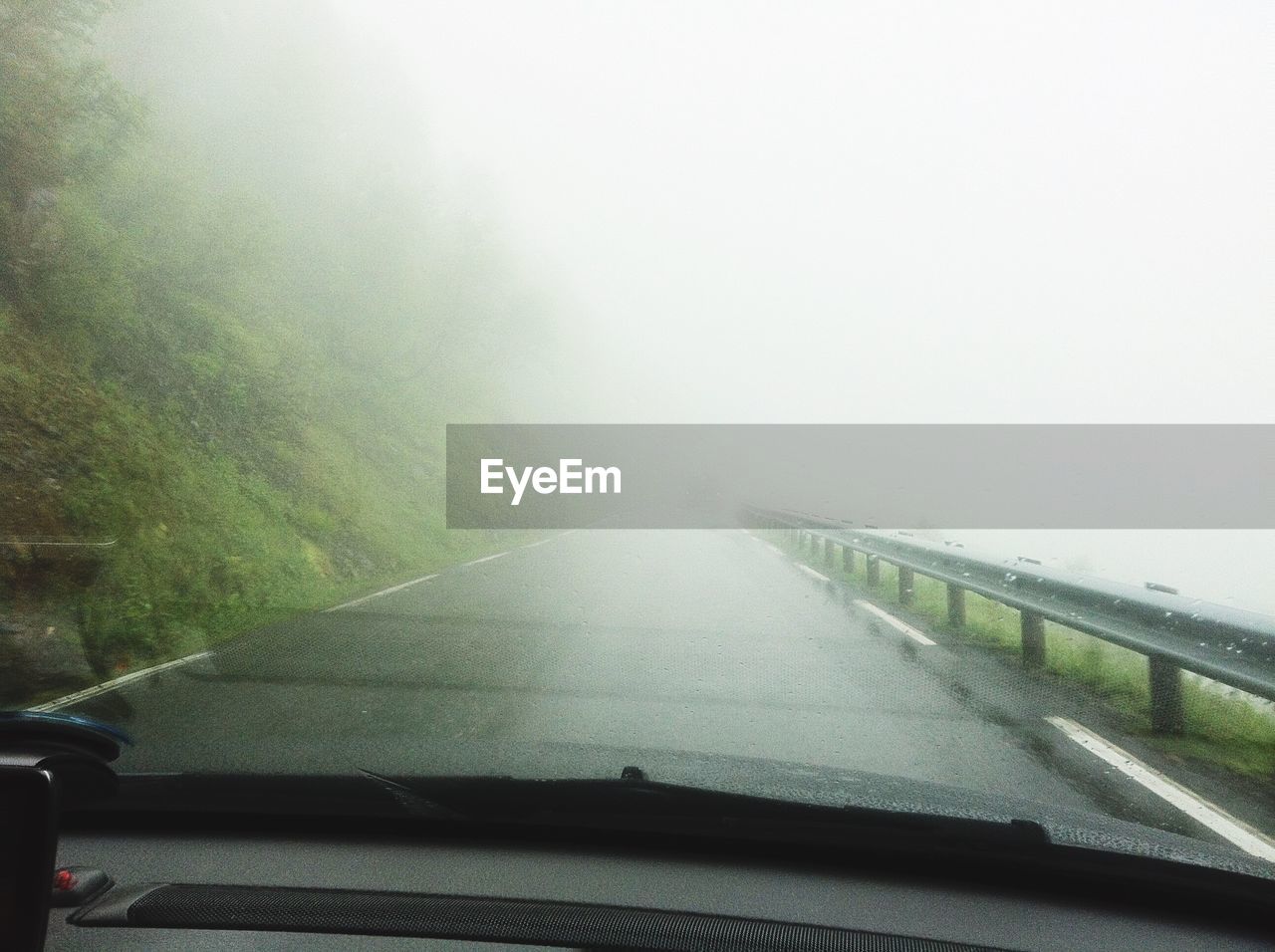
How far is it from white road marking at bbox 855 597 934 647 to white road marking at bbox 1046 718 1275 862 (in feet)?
9.66

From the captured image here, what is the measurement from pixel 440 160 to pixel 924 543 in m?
49.4

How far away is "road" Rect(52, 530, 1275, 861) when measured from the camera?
181 inches

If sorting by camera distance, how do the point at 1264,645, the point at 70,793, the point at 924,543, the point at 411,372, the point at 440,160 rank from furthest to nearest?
1. the point at 440,160
2. the point at 411,372
3. the point at 924,543
4. the point at 1264,645
5. the point at 70,793

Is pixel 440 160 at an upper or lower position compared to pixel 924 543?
upper

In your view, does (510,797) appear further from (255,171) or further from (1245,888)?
(255,171)

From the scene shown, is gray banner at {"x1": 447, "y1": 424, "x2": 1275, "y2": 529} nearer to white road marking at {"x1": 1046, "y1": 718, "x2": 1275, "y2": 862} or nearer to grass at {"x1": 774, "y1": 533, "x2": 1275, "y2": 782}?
grass at {"x1": 774, "y1": 533, "x2": 1275, "y2": 782}

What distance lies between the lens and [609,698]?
250 inches

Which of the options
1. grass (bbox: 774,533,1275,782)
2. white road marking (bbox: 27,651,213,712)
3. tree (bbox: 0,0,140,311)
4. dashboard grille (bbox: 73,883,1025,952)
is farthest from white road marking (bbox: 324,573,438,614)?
dashboard grille (bbox: 73,883,1025,952)

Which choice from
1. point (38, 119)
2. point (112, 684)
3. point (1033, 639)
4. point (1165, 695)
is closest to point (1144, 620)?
point (1165, 695)

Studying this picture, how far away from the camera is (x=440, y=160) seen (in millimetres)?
54531

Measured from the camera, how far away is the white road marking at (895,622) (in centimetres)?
909

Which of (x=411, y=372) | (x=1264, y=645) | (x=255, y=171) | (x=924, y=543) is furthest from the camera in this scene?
(x=255, y=171)

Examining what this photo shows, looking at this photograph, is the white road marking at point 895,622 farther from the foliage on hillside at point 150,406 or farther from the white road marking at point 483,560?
the white road marking at point 483,560

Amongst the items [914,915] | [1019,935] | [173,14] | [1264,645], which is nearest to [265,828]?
[914,915]
